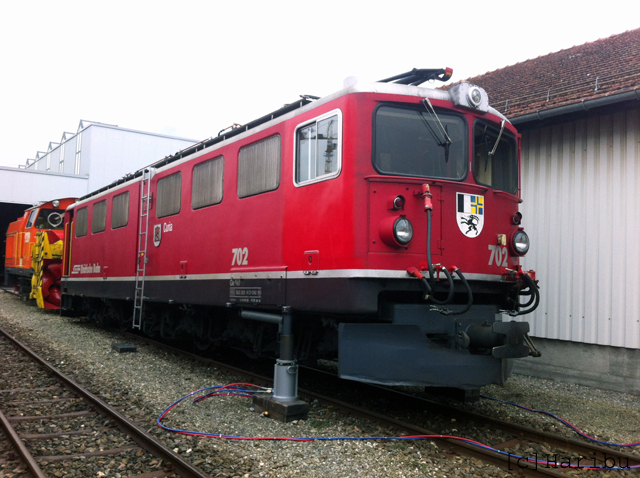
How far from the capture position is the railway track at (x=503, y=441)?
4141 mm

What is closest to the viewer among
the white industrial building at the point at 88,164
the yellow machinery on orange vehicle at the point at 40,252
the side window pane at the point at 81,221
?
the side window pane at the point at 81,221

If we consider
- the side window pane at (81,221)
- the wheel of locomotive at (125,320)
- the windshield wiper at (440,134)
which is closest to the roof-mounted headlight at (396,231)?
the windshield wiper at (440,134)

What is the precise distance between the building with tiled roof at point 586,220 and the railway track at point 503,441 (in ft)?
9.12

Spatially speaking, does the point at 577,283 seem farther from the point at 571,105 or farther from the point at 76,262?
the point at 76,262

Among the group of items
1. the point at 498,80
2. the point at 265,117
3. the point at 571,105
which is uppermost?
the point at 498,80

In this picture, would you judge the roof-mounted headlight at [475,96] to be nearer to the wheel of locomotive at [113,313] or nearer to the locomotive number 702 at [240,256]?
the locomotive number 702 at [240,256]

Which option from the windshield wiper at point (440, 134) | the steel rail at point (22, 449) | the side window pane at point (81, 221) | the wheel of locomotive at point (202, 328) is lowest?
the steel rail at point (22, 449)

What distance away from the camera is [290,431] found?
4.95 m

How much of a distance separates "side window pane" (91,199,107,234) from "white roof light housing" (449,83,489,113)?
26.8 ft

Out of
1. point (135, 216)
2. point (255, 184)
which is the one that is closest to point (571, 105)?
point (255, 184)

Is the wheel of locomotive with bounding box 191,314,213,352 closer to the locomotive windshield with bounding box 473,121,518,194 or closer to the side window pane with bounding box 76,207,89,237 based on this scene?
the locomotive windshield with bounding box 473,121,518,194

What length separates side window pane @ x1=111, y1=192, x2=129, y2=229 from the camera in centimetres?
1001

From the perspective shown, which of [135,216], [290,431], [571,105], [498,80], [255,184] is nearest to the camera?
[290,431]

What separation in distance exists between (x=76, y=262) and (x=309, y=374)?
7770 mm
